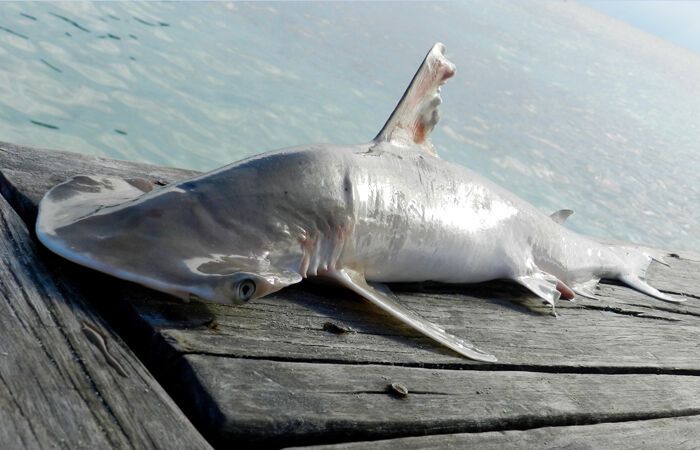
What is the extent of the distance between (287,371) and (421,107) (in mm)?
1350

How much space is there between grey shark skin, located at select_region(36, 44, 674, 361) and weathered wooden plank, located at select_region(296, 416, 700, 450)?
0.33 meters

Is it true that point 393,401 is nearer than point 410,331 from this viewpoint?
Yes

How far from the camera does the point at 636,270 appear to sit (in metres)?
3.54

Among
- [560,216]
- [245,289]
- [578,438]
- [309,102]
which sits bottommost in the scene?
[309,102]

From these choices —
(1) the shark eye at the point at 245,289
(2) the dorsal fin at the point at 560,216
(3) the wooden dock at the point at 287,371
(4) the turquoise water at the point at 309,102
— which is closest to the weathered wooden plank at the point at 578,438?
(3) the wooden dock at the point at 287,371

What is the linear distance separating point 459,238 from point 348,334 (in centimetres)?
74

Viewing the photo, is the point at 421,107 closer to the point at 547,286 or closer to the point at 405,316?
the point at 547,286

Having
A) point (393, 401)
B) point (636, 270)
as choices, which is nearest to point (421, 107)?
point (393, 401)

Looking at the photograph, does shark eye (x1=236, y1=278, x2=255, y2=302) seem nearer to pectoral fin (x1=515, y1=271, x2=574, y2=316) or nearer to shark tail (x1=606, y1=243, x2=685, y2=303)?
pectoral fin (x1=515, y1=271, x2=574, y2=316)

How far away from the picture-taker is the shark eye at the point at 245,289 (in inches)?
67.6

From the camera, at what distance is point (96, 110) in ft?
25.6

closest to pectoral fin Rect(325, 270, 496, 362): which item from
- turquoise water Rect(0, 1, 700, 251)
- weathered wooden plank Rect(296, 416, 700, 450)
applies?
weathered wooden plank Rect(296, 416, 700, 450)

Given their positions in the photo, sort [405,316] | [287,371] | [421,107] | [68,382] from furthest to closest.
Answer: [421,107]
[405,316]
[287,371]
[68,382]

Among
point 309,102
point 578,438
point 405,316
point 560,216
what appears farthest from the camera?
point 309,102
